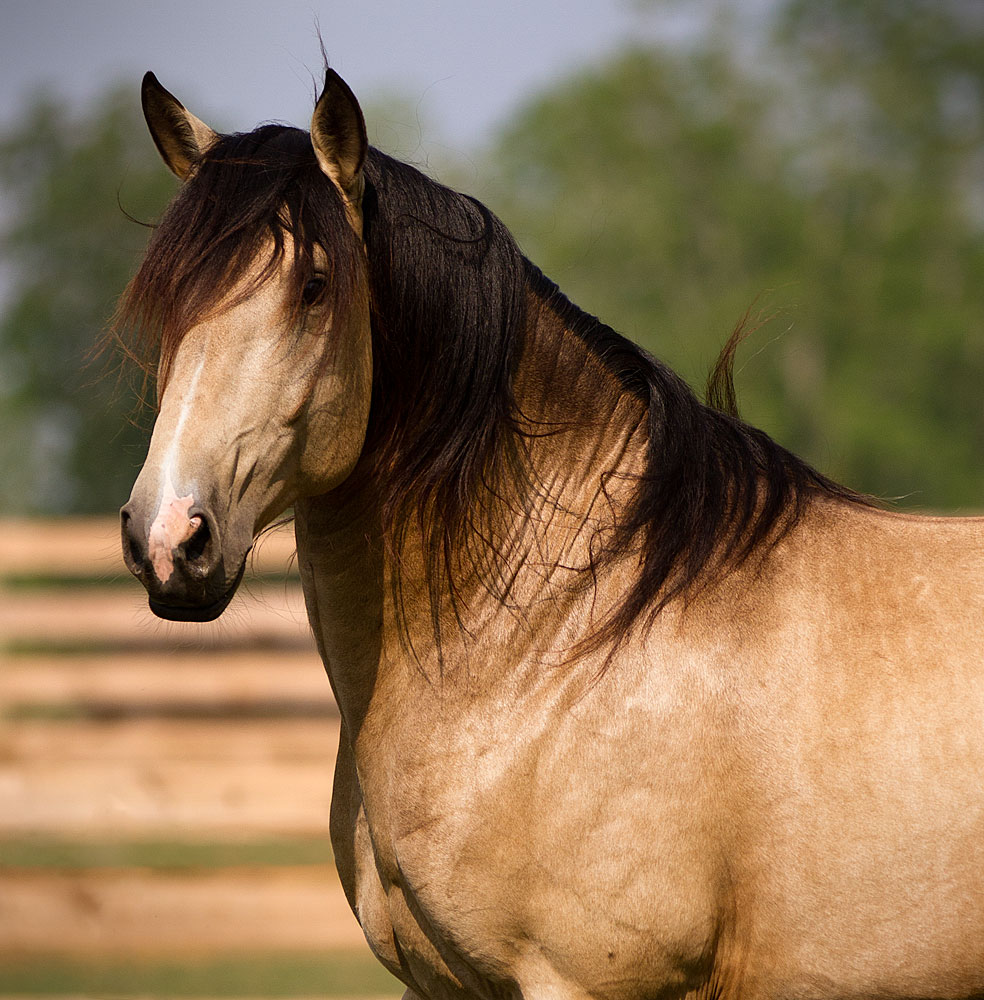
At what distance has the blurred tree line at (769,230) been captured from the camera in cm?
2112

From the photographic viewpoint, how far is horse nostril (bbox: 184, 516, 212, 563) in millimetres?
1840

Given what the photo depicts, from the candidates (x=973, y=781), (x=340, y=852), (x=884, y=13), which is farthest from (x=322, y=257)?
(x=884, y=13)

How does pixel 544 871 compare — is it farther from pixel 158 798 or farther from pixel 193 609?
pixel 158 798

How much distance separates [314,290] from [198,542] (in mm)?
526

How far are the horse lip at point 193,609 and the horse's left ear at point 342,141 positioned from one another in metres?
0.76

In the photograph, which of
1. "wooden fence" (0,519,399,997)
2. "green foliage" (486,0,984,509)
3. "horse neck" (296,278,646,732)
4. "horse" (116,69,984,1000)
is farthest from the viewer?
"green foliage" (486,0,984,509)

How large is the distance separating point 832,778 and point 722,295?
21376 millimetres

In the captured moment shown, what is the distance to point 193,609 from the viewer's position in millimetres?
1908

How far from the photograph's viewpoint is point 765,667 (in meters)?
2.08

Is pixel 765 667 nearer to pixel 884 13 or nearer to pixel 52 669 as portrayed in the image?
pixel 52 669

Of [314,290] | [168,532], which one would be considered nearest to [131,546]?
[168,532]

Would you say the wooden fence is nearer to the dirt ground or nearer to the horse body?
the dirt ground

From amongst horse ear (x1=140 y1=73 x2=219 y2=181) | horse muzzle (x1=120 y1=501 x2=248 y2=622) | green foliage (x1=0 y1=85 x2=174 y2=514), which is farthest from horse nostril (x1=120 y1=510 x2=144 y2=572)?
green foliage (x1=0 y1=85 x2=174 y2=514)

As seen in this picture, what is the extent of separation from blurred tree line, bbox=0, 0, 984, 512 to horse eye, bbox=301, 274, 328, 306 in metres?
18.3
